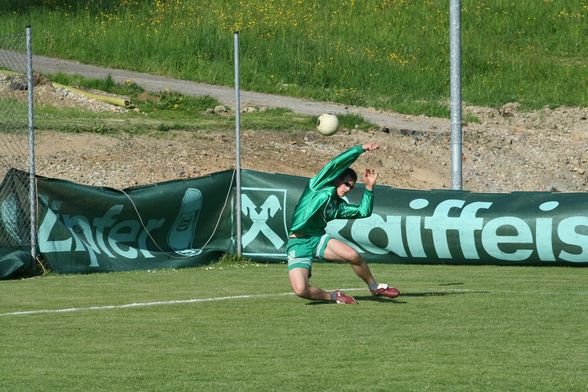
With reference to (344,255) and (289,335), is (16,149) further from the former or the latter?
(289,335)

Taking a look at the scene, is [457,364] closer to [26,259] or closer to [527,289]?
[527,289]

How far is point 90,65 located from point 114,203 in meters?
17.5

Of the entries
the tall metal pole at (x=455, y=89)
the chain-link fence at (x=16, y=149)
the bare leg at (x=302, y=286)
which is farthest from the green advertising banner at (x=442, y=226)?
the bare leg at (x=302, y=286)

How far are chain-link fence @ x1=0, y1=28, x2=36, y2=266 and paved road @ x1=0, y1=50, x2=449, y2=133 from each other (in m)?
2.27

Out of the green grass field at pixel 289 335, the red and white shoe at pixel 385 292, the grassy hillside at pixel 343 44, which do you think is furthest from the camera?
the grassy hillside at pixel 343 44

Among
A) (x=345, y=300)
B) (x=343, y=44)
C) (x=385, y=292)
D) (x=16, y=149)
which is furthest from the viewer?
(x=343, y=44)

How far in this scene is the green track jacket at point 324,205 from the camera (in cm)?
1349

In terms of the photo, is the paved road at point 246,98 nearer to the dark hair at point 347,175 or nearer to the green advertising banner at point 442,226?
the green advertising banner at point 442,226

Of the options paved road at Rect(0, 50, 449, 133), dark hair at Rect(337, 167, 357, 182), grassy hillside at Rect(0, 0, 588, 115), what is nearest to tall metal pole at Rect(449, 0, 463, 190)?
dark hair at Rect(337, 167, 357, 182)

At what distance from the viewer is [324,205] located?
13477mm

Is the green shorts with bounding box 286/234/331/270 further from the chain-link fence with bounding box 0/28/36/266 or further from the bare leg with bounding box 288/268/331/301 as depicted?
the chain-link fence with bounding box 0/28/36/266

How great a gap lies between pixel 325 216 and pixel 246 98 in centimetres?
1946

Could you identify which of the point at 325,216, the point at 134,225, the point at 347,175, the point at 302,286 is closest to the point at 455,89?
the point at 134,225

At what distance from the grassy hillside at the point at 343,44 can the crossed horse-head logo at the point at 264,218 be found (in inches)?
577
